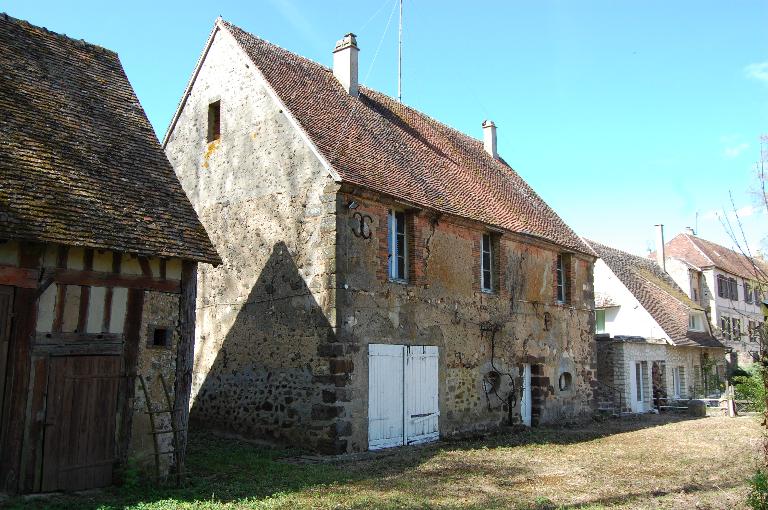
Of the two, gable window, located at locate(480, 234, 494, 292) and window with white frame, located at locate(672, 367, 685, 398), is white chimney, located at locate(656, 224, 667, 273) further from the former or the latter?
gable window, located at locate(480, 234, 494, 292)

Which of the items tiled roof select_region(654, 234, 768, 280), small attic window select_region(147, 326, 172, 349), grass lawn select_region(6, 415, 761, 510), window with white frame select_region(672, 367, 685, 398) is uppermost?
tiled roof select_region(654, 234, 768, 280)

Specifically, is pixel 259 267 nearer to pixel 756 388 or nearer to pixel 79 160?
pixel 79 160

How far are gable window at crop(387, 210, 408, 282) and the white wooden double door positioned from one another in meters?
Result: 1.56

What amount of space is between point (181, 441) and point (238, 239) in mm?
5559

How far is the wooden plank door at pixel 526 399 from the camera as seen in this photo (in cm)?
1734

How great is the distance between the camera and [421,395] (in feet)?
45.4

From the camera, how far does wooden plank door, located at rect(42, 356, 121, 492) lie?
8.45 metres

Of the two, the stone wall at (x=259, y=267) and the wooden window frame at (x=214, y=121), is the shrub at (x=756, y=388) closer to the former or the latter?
the stone wall at (x=259, y=267)

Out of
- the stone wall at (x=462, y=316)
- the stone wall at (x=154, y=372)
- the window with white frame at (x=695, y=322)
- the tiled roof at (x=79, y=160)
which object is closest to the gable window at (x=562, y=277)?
the stone wall at (x=462, y=316)

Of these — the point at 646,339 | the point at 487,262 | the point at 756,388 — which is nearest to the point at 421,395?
the point at 487,262

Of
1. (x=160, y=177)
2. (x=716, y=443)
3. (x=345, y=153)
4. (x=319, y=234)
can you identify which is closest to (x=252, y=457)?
(x=319, y=234)

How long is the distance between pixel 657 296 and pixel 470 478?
2211 cm

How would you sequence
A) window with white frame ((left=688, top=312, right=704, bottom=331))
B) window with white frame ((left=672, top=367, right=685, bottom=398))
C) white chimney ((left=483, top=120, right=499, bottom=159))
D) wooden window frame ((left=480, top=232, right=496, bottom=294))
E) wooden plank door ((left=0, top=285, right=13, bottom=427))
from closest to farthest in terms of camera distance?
wooden plank door ((left=0, top=285, right=13, bottom=427))
wooden window frame ((left=480, top=232, right=496, bottom=294))
white chimney ((left=483, top=120, right=499, bottom=159))
window with white frame ((left=672, top=367, right=685, bottom=398))
window with white frame ((left=688, top=312, right=704, bottom=331))

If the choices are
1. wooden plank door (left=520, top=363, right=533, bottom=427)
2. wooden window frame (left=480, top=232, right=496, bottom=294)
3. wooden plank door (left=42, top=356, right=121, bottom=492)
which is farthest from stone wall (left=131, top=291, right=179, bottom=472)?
wooden plank door (left=520, top=363, right=533, bottom=427)
